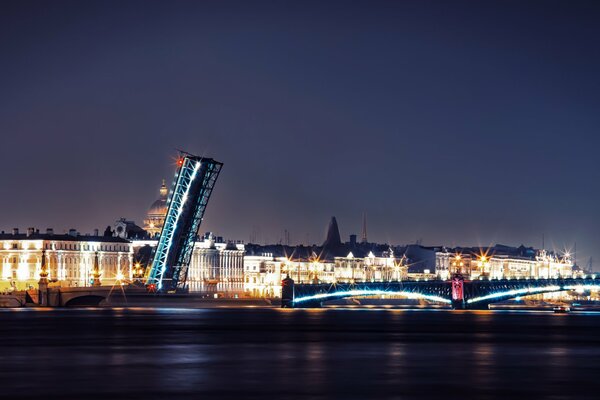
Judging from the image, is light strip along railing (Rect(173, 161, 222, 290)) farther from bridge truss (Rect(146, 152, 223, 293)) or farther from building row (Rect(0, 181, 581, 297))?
building row (Rect(0, 181, 581, 297))

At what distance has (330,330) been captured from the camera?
64125 mm

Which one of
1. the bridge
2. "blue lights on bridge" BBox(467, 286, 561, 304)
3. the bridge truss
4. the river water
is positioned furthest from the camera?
the bridge

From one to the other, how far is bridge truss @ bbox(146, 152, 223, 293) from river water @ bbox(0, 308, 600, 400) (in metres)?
38.0

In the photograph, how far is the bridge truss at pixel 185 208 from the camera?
9869cm

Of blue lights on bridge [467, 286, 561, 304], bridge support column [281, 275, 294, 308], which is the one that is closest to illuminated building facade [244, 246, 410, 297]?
bridge support column [281, 275, 294, 308]

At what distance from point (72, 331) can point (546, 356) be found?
79.4 feet

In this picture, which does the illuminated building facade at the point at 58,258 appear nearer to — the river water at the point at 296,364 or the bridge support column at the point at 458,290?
the bridge support column at the point at 458,290

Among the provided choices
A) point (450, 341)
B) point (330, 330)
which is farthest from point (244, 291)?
point (450, 341)

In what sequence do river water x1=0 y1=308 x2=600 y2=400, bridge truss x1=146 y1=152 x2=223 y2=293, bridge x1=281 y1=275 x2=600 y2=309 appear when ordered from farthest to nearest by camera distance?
1. bridge x1=281 y1=275 x2=600 y2=309
2. bridge truss x1=146 y1=152 x2=223 y2=293
3. river water x1=0 y1=308 x2=600 y2=400

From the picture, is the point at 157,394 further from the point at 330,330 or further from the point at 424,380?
the point at 330,330

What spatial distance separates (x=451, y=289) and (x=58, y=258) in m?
53.4

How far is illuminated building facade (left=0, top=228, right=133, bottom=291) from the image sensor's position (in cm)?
14675

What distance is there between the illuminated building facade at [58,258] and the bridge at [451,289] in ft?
109

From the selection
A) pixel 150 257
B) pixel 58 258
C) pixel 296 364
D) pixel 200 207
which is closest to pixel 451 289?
pixel 200 207
